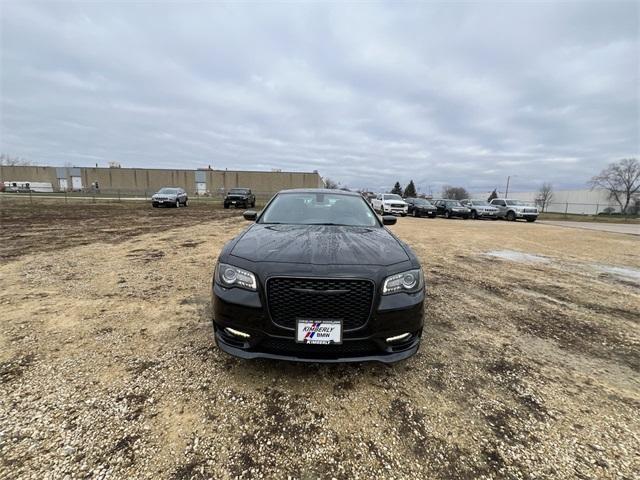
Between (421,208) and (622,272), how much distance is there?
60.2 feet

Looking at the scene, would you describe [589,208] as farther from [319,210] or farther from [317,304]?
[317,304]

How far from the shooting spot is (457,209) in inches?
955

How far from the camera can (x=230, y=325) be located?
Answer: 2232mm

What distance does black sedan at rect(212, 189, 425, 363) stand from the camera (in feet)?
6.97

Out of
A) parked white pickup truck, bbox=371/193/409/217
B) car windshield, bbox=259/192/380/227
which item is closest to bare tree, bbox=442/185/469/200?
parked white pickup truck, bbox=371/193/409/217

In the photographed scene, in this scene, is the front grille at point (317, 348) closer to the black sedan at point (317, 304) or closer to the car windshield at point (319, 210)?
the black sedan at point (317, 304)

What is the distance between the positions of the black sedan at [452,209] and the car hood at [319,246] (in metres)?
23.7

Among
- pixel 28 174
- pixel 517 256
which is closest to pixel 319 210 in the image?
pixel 517 256

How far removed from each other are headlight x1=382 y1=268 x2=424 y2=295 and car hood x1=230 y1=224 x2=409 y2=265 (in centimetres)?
13

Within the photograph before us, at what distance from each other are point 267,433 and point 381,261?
1413 millimetres

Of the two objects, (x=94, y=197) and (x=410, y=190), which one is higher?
(x=410, y=190)

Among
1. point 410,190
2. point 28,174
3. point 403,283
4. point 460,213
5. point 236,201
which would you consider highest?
point 410,190

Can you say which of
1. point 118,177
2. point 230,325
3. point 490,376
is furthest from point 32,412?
point 118,177

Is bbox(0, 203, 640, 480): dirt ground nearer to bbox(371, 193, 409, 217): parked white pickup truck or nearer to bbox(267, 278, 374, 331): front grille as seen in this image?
bbox(267, 278, 374, 331): front grille
